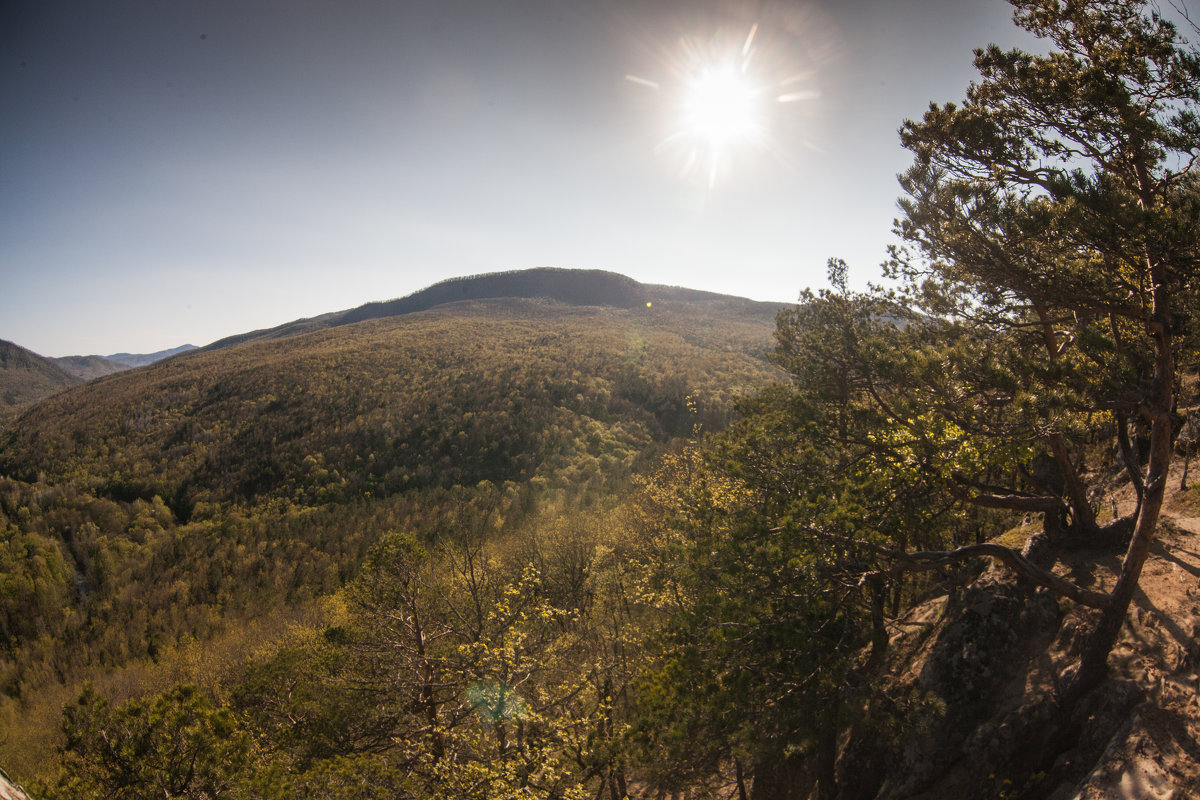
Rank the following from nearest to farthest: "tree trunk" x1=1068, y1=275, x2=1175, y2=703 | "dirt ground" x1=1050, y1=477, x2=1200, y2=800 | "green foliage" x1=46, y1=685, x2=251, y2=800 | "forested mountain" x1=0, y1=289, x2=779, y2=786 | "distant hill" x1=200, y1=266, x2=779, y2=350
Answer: "dirt ground" x1=1050, y1=477, x2=1200, y2=800 → "green foliage" x1=46, y1=685, x2=251, y2=800 → "tree trunk" x1=1068, y1=275, x2=1175, y2=703 → "forested mountain" x1=0, y1=289, x2=779, y2=786 → "distant hill" x1=200, y1=266, x2=779, y2=350

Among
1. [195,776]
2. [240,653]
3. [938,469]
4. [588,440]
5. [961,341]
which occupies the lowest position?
[240,653]

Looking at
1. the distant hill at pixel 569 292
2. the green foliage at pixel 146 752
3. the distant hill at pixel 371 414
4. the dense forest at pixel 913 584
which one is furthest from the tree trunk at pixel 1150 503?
the distant hill at pixel 569 292

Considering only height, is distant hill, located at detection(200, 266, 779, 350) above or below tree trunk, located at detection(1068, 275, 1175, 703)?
above

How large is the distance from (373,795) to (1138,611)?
34.8ft

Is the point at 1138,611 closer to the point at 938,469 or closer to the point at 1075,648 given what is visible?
the point at 1075,648

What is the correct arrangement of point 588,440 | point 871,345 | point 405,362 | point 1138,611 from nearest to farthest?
1. point 1138,611
2. point 871,345
3. point 588,440
4. point 405,362

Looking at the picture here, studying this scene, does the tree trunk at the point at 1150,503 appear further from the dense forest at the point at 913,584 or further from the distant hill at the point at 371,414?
the distant hill at the point at 371,414

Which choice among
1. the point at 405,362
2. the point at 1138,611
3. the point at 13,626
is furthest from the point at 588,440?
the point at 1138,611

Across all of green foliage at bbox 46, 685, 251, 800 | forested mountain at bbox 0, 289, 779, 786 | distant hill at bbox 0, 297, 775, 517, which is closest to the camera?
green foliage at bbox 46, 685, 251, 800

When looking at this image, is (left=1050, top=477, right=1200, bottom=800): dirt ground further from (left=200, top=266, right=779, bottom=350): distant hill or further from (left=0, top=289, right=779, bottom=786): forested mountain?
(left=200, top=266, right=779, bottom=350): distant hill

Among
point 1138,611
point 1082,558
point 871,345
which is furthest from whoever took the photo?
point 871,345

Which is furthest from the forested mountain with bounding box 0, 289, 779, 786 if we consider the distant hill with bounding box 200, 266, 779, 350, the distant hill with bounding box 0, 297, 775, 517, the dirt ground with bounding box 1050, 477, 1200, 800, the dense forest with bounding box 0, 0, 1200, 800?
the distant hill with bounding box 200, 266, 779, 350

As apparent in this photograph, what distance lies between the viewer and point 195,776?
5.81m

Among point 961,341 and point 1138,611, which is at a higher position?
point 961,341
